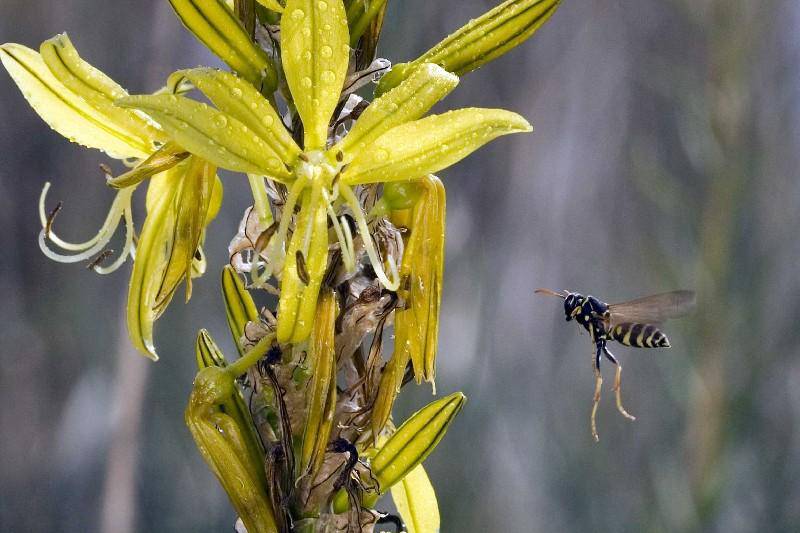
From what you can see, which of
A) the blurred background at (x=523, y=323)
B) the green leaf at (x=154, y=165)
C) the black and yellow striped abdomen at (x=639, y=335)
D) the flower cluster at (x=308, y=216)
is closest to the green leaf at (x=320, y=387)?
the flower cluster at (x=308, y=216)

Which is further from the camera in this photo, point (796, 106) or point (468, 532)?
point (796, 106)

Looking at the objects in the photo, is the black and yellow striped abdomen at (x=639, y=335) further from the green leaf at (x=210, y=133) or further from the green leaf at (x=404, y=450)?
the green leaf at (x=210, y=133)

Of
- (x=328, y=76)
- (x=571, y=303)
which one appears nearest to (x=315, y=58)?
(x=328, y=76)

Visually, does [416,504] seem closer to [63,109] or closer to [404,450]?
[404,450]

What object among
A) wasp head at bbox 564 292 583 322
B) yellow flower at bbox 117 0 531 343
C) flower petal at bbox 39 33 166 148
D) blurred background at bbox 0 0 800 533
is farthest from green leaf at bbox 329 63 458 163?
blurred background at bbox 0 0 800 533

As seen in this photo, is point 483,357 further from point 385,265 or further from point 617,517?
point 385,265

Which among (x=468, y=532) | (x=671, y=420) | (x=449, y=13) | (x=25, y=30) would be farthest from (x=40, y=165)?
(x=671, y=420)

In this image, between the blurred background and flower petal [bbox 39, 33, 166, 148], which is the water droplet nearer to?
flower petal [bbox 39, 33, 166, 148]
